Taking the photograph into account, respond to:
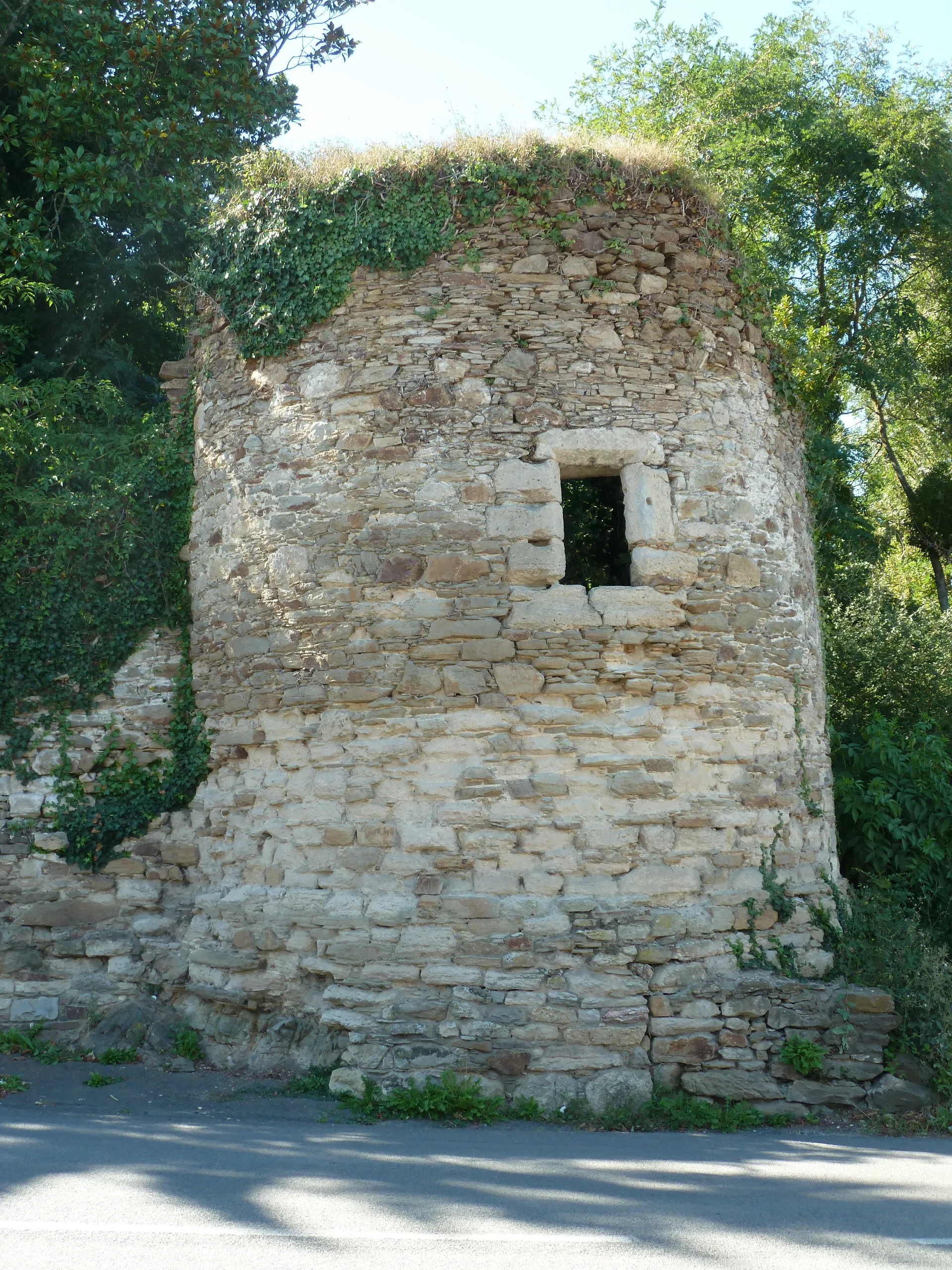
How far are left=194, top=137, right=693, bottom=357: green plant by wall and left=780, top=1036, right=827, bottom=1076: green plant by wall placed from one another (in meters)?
5.13

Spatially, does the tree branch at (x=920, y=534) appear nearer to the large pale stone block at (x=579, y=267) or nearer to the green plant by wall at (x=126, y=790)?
the large pale stone block at (x=579, y=267)

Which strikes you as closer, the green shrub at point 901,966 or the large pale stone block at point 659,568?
the green shrub at point 901,966

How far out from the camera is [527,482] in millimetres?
6590

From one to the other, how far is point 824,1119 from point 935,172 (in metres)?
12.4

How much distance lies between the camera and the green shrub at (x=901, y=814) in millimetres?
8289

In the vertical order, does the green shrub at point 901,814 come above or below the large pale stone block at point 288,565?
below

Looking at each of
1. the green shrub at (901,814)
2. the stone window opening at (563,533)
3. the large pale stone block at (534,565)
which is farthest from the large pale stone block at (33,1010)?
the green shrub at (901,814)

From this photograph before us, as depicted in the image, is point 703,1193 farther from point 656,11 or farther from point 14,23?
point 656,11

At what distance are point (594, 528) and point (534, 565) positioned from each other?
7.83 feet

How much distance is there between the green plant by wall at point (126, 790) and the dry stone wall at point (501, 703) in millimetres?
243

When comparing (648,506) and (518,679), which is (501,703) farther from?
(648,506)

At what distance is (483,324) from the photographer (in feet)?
22.4

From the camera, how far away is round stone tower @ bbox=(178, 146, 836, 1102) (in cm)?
617

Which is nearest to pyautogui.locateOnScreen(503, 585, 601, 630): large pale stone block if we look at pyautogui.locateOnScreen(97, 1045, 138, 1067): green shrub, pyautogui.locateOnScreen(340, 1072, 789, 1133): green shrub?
pyautogui.locateOnScreen(340, 1072, 789, 1133): green shrub
